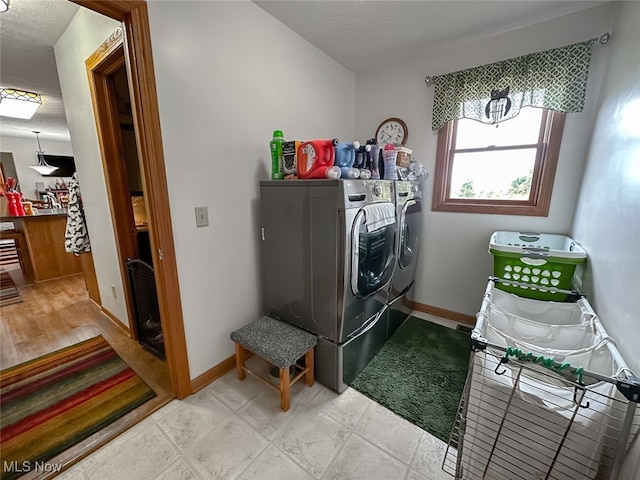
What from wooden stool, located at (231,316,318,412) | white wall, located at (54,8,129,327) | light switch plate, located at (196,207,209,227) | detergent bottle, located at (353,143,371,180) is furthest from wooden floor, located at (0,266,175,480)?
detergent bottle, located at (353,143,371,180)

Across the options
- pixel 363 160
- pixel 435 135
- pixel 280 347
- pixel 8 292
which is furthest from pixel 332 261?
pixel 8 292

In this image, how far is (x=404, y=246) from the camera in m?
1.99

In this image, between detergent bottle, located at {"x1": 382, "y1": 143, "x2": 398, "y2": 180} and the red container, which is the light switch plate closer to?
detergent bottle, located at {"x1": 382, "y1": 143, "x2": 398, "y2": 180}

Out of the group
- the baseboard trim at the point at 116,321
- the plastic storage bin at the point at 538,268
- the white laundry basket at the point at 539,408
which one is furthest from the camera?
the baseboard trim at the point at 116,321

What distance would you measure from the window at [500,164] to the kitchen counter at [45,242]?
476cm

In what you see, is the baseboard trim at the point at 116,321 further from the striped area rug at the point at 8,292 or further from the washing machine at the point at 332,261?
the washing machine at the point at 332,261

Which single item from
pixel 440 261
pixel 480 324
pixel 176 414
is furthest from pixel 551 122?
pixel 176 414

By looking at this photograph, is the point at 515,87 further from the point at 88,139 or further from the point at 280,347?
the point at 88,139

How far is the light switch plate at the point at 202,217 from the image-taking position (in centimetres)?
149

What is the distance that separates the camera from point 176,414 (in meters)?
1.43

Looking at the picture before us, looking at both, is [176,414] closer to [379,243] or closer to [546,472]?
[379,243]

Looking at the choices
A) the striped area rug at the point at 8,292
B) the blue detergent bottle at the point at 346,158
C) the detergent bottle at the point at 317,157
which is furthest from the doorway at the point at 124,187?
→ the striped area rug at the point at 8,292

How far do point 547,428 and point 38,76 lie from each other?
4671 millimetres

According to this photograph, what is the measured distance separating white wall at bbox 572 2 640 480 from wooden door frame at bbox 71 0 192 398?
6.31 ft
